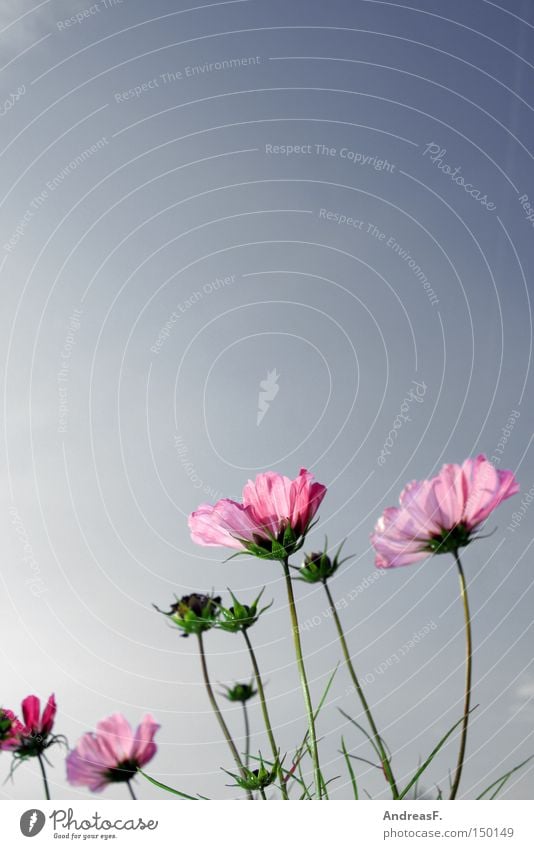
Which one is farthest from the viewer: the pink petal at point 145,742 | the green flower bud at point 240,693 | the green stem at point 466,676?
the green flower bud at point 240,693

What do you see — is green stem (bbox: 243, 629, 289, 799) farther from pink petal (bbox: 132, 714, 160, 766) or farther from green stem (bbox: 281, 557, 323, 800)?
pink petal (bbox: 132, 714, 160, 766)

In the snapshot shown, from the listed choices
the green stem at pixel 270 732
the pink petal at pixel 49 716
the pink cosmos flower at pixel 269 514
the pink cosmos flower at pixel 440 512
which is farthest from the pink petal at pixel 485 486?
the pink petal at pixel 49 716

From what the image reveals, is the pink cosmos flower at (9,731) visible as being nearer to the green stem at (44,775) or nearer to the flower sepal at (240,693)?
the green stem at (44,775)

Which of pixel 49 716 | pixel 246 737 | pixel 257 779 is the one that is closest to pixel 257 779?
pixel 257 779

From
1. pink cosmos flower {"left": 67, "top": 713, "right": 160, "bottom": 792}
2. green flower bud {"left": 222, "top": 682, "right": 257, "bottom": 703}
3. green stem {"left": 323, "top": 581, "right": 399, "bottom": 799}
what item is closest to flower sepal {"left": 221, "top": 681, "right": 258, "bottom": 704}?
green flower bud {"left": 222, "top": 682, "right": 257, "bottom": 703}

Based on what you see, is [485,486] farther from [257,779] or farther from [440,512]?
[257,779]

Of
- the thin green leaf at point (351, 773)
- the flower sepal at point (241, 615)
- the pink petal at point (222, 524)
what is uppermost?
the pink petal at point (222, 524)
